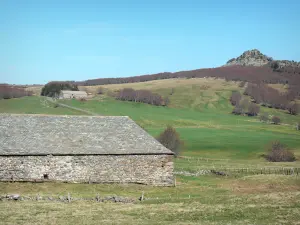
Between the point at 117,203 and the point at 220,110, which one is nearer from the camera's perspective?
the point at 117,203

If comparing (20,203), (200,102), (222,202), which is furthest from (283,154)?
(200,102)

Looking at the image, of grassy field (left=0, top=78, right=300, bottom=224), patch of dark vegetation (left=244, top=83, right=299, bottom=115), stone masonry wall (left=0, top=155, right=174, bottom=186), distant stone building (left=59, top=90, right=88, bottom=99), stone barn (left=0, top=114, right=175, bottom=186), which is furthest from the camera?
patch of dark vegetation (left=244, top=83, right=299, bottom=115)

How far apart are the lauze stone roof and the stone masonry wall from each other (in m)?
0.49

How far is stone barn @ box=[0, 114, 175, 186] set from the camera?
30.8 m

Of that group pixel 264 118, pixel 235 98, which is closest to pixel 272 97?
pixel 235 98

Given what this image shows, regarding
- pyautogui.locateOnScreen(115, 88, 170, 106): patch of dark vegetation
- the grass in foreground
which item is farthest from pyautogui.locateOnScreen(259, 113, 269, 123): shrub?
the grass in foreground

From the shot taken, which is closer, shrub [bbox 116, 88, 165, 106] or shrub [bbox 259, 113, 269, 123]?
shrub [bbox 259, 113, 269, 123]

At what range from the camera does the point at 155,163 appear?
32.8m

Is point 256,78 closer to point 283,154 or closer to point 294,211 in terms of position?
point 283,154

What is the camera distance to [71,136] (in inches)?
1312

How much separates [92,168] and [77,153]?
1606 millimetres

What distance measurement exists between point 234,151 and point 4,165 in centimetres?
4399

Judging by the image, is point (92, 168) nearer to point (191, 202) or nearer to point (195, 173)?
point (191, 202)

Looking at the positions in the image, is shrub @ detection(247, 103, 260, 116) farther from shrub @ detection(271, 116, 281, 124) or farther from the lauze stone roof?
the lauze stone roof
